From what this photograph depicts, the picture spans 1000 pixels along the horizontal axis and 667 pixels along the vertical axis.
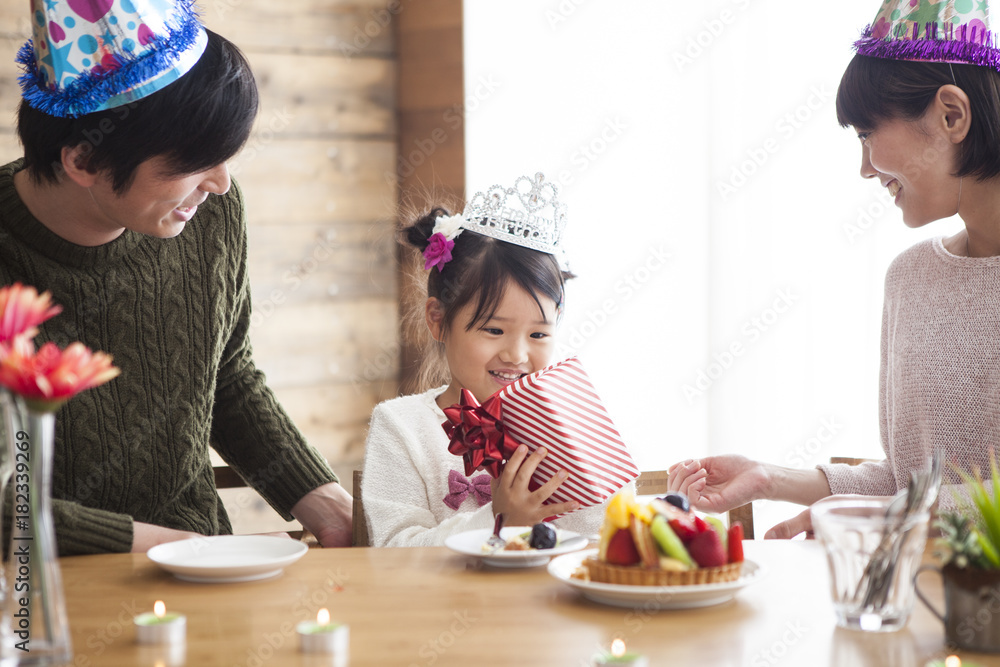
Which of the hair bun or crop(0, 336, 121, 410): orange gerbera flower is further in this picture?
the hair bun

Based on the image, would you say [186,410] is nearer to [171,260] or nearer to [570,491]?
[171,260]

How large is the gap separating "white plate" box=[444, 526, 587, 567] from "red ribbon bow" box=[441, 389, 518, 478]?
141 millimetres

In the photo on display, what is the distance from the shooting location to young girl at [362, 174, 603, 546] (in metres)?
1.77

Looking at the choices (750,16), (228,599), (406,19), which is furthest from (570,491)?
(406,19)

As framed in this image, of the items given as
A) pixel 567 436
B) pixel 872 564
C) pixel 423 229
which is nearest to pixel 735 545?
pixel 872 564

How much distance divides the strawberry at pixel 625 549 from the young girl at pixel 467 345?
0.49m

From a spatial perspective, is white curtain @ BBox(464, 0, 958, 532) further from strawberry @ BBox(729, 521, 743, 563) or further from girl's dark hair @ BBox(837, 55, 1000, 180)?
strawberry @ BBox(729, 521, 743, 563)

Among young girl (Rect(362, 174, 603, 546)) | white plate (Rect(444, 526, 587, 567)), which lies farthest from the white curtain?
white plate (Rect(444, 526, 587, 567))

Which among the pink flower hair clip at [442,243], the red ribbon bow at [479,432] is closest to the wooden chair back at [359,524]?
the red ribbon bow at [479,432]

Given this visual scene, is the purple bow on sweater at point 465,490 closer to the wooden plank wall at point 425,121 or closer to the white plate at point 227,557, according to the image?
the white plate at point 227,557

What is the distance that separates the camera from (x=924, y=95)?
1.72 metres

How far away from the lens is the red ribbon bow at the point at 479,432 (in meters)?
1.55

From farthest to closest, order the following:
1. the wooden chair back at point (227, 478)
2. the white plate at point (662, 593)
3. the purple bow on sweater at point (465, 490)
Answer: the wooden chair back at point (227, 478) < the purple bow on sweater at point (465, 490) < the white plate at point (662, 593)

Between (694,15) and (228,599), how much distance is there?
2.58 m
